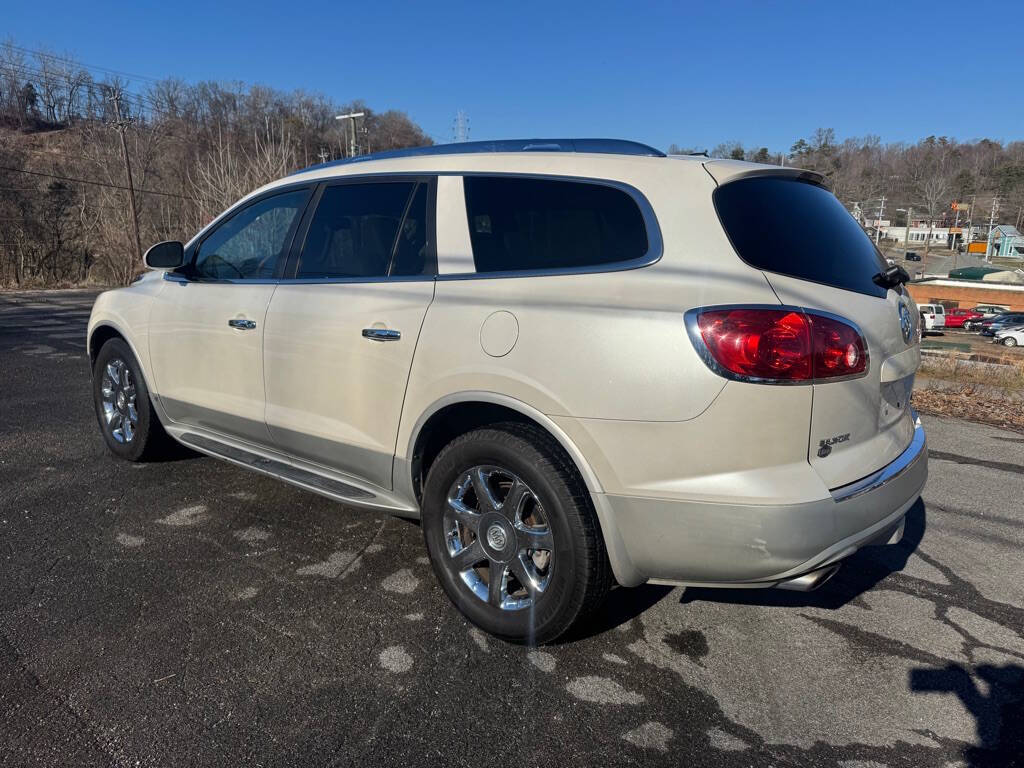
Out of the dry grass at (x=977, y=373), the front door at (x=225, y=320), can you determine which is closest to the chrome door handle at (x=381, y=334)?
the front door at (x=225, y=320)

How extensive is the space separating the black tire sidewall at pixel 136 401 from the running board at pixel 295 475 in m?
0.44

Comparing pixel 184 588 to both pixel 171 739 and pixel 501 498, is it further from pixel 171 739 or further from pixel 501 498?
pixel 501 498

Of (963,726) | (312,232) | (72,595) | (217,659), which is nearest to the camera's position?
(963,726)

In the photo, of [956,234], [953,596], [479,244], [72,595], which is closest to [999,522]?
[953,596]

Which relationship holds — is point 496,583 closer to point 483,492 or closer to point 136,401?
point 483,492

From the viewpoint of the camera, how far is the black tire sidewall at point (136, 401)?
448 cm

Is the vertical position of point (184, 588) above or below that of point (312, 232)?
below

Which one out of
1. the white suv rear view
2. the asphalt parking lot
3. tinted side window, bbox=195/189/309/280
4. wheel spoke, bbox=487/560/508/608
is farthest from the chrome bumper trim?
the white suv rear view

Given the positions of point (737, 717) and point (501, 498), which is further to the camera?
point (501, 498)

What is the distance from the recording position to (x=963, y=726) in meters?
2.30

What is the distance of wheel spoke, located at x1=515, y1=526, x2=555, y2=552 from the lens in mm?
2572

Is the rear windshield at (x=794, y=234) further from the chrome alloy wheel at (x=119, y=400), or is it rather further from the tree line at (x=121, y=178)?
the tree line at (x=121, y=178)

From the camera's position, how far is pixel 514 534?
268 cm

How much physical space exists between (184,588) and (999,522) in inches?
173
